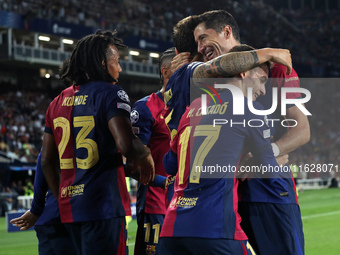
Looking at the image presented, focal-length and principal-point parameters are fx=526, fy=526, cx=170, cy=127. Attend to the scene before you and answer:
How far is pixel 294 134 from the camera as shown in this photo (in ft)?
11.7

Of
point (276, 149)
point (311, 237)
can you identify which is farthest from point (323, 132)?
point (276, 149)

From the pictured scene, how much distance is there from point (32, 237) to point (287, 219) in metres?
9.92

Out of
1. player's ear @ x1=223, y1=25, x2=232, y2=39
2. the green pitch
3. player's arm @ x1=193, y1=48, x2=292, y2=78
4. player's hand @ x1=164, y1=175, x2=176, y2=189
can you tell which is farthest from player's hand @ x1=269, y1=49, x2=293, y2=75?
the green pitch

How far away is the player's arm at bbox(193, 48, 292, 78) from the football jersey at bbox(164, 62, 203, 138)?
0.11m

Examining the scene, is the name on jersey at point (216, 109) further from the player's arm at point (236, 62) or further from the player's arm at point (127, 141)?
the player's arm at point (127, 141)

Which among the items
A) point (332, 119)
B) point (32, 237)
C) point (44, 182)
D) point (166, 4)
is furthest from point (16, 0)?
point (44, 182)

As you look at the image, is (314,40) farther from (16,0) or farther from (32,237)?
(32,237)

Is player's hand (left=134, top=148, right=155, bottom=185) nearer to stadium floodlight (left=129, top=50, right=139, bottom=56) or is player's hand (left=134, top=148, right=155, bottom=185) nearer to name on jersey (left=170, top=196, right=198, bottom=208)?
name on jersey (left=170, top=196, right=198, bottom=208)

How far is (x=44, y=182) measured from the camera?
4.11m

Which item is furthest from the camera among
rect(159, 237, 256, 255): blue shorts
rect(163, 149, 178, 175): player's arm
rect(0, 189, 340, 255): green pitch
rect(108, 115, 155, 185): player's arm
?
rect(0, 189, 340, 255): green pitch

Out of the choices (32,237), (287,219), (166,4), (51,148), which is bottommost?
(32,237)

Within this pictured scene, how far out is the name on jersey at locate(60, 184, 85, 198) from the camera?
141 inches

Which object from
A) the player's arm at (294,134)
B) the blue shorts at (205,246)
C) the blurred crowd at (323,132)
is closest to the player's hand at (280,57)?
the player's arm at (294,134)

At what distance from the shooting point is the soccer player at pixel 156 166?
180 inches
